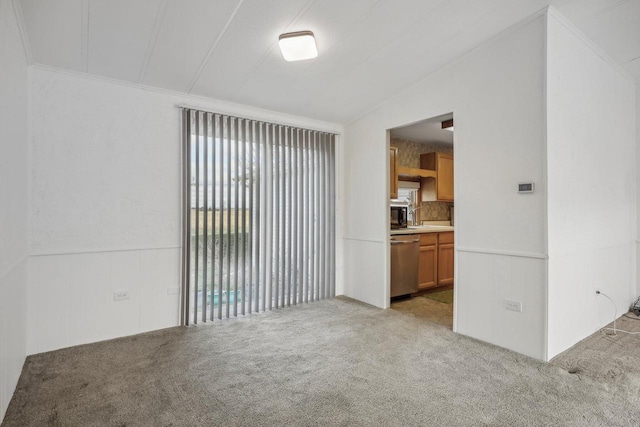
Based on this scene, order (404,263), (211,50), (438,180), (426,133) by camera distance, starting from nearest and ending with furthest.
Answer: (211,50) < (404,263) < (426,133) < (438,180)

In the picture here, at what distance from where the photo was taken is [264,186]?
3893 mm

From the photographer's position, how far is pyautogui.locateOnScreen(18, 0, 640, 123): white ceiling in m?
2.33

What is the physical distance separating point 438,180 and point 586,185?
2.66 m

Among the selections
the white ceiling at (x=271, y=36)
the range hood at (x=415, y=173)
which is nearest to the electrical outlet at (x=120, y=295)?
the white ceiling at (x=271, y=36)

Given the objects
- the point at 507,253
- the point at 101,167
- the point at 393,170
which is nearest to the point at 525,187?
the point at 507,253

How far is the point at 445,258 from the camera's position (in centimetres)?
503

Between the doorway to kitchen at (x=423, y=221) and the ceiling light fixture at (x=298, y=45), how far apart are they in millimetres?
1546

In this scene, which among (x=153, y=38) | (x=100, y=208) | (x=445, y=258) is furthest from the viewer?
(x=445, y=258)

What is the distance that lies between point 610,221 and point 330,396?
340 cm

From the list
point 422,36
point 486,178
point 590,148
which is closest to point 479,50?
point 422,36

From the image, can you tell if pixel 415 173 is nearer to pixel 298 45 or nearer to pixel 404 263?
pixel 404 263

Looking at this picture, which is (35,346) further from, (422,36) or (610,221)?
(610,221)

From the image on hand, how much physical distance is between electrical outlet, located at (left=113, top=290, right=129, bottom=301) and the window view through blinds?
508mm

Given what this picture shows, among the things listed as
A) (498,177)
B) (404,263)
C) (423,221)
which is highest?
(498,177)
